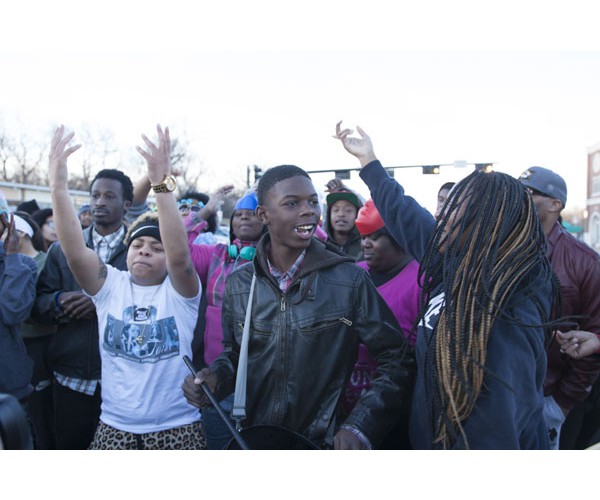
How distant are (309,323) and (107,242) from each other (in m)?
2.07

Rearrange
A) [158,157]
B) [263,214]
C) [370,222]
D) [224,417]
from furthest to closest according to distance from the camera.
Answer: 1. [370,222]
2. [158,157]
3. [263,214]
4. [224,417]

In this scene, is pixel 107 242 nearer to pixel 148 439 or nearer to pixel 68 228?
pixel 68 228

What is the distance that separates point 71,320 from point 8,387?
55 centimetres

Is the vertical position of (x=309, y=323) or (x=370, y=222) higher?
(x=370, y=222)

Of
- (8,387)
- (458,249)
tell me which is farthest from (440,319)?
(8,387)

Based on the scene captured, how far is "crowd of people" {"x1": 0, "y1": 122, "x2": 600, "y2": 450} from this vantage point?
5.27ft

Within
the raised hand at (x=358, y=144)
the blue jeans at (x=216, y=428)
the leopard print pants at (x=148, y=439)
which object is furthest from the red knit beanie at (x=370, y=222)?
the leopard print pants at (x=148, y=439)

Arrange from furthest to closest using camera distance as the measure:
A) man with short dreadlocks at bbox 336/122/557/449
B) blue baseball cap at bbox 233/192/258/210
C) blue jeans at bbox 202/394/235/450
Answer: blue baseball cap at bbox 233/192/258/210
blue jeans at bbox 202/394/235/450
man with short dreadlocks at bbox 336/122/557/449

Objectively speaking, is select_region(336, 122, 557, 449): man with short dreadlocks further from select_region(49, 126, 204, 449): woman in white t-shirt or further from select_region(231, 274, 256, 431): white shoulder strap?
select_region(49, 126, 204, 449): woman in white t-shirt

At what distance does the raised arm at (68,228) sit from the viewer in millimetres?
2689

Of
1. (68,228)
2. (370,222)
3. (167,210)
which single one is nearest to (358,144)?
(370,222)

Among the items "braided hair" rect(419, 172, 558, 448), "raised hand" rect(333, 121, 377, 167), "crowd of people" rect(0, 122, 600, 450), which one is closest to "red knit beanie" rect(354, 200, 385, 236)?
"crowd of people" rect(0, 122, 600, 450)

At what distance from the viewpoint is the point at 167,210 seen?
2.55 m
